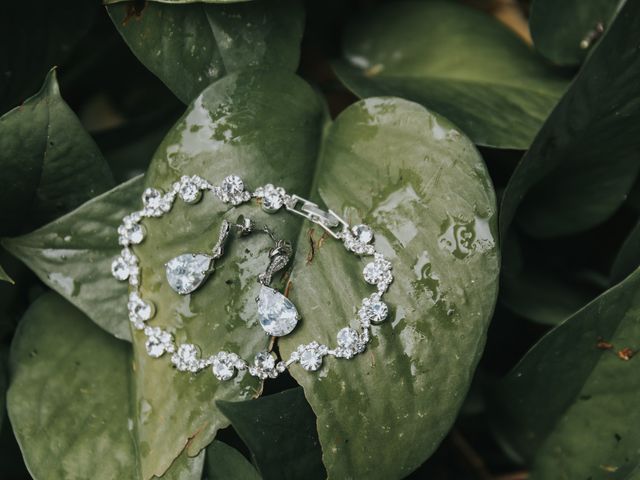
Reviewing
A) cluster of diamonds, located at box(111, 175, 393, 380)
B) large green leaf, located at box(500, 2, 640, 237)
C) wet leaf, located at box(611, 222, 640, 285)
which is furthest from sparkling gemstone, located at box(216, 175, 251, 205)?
wet leaf, located at box(611, 222, 640, 285)

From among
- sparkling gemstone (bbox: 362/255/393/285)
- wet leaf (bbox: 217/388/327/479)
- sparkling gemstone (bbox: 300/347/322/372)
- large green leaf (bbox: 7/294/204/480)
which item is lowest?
large green leaf (bbox: 7/294/204/480)

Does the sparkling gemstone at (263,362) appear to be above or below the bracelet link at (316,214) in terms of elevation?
below

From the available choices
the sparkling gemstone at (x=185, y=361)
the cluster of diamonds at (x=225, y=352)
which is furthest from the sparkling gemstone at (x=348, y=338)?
the sparkling gemstone at (x=185, y=361)

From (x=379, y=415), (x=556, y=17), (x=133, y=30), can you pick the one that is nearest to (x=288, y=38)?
(x=133, y=30)

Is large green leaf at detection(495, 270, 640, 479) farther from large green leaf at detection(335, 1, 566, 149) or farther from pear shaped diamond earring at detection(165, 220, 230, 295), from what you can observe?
pear shaped diamond earring at detection(165, 220, 230, 295)

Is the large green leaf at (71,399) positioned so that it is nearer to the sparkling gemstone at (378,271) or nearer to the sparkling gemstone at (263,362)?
the sparkling gemstone at (263,362)

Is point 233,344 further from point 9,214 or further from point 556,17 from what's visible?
point 556,17

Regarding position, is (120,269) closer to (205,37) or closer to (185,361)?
(185,361)
